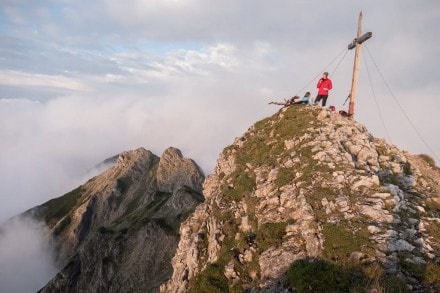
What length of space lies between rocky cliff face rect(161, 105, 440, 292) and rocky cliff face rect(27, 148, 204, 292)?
49.2 metres

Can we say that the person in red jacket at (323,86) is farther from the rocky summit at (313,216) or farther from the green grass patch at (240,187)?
the green grass patch at (240,187)

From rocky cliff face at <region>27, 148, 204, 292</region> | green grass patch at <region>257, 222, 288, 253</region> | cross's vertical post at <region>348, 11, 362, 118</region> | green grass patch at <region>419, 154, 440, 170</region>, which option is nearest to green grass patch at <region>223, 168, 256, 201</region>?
green grass patch at <region>257, 222, 288, 253</region>

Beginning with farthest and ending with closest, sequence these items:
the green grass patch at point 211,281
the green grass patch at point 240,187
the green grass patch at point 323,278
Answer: the green grass patch at point 240,187, the green grass patch at point 211,281, the green grass patch at point 323,278

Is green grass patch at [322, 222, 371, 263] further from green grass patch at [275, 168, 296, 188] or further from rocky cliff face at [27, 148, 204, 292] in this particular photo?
rocky cliff face at [27, 148, 204, 292]

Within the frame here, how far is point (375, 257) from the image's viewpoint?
15.4 m

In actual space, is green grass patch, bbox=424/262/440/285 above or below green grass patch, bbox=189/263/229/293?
above

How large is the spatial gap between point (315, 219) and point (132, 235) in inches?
3183

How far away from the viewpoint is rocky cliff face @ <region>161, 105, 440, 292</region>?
15.3 metres

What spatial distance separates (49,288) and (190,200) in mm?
52973

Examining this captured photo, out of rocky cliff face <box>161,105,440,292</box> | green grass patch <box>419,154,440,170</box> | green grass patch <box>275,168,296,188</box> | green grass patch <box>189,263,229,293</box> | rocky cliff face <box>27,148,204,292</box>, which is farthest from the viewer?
rocky cliff face <box>27,148,204,292</box>

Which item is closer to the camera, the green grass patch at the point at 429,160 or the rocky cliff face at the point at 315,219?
the rocky cliff face at the point at 315,219

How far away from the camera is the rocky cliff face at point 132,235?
80500mm

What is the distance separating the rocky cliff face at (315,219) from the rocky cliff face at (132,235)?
49.2 m

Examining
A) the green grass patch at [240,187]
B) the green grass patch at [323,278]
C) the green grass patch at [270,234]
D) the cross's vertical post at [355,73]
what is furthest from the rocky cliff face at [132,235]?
the green grass patch at [323,278]
